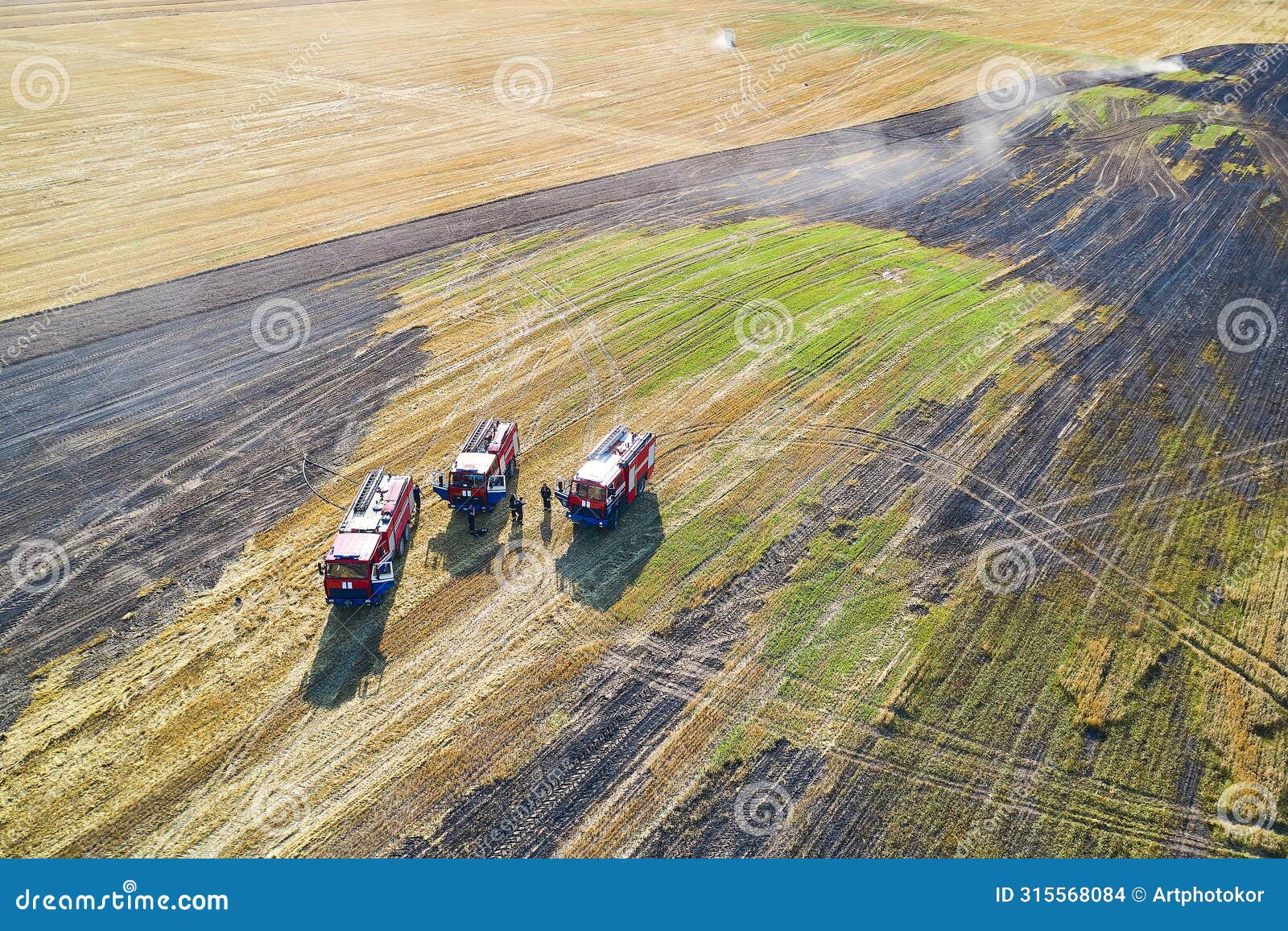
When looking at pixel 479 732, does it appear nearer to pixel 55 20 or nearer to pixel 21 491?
pixel 21 491

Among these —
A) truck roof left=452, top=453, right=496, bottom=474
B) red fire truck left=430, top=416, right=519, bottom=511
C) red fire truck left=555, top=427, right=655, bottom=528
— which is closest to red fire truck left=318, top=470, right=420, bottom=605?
red fire truck left=430, top=416, right=519, bottom=511

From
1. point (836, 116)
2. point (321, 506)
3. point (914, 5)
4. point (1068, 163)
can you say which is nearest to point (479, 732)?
point (321, 506)

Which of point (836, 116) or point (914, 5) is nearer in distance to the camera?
point (836, 116)

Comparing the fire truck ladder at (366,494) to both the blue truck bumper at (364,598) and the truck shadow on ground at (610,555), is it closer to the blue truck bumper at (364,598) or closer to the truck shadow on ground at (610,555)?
the blue truck bumper at (364,598)

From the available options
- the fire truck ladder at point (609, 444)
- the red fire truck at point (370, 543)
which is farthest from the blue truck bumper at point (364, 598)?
the fire truck ladder at point (609, 444)

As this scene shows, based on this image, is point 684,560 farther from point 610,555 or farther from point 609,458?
point 609,458

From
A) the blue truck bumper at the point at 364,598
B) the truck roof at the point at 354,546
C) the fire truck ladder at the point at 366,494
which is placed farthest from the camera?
the fire truck ladder at the point at 366,494
